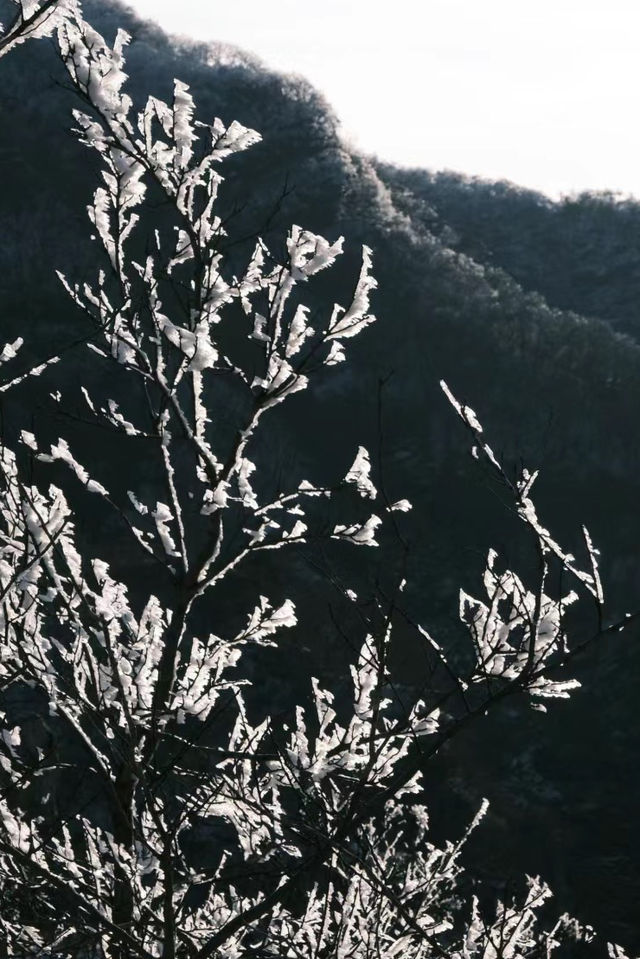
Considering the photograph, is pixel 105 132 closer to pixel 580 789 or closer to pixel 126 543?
pixel 580 789

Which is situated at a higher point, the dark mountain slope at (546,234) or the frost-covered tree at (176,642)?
the dark mountain slope at (546,234)

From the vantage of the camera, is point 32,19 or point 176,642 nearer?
point 32,19

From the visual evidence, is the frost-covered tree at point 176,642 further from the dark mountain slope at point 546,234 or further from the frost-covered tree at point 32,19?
the dark mountain slope at point 546,234

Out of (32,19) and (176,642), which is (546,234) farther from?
(32,19)

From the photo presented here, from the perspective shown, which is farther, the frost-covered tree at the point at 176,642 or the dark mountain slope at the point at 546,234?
the dark mountain slope at the point at 546,234

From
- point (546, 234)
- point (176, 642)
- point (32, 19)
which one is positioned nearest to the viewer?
point (32, 19)

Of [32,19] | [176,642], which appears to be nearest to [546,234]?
[176,642]

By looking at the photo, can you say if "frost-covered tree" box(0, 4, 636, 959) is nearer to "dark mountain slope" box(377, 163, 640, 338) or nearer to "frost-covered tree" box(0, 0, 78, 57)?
"frost-covered tree" box(0, 0, 78, 57)

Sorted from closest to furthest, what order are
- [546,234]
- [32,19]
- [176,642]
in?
[32,19] < [176,642] < [546,234]

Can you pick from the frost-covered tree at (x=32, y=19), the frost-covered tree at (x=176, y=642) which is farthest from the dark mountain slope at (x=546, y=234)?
the frost-covered tree at (x=32, y=19)

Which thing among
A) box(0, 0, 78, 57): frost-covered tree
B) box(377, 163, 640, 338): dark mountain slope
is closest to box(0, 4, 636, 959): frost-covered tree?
box(0, 0, 78, 57): frost-covered tree

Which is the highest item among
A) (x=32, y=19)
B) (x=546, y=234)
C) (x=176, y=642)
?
(x=546, y=234)

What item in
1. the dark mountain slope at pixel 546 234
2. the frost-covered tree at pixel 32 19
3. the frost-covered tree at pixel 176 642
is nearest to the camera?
the frost-covered tree at pixel 32 19

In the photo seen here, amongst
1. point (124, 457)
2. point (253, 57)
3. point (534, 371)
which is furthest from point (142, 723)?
point (253, 57)
